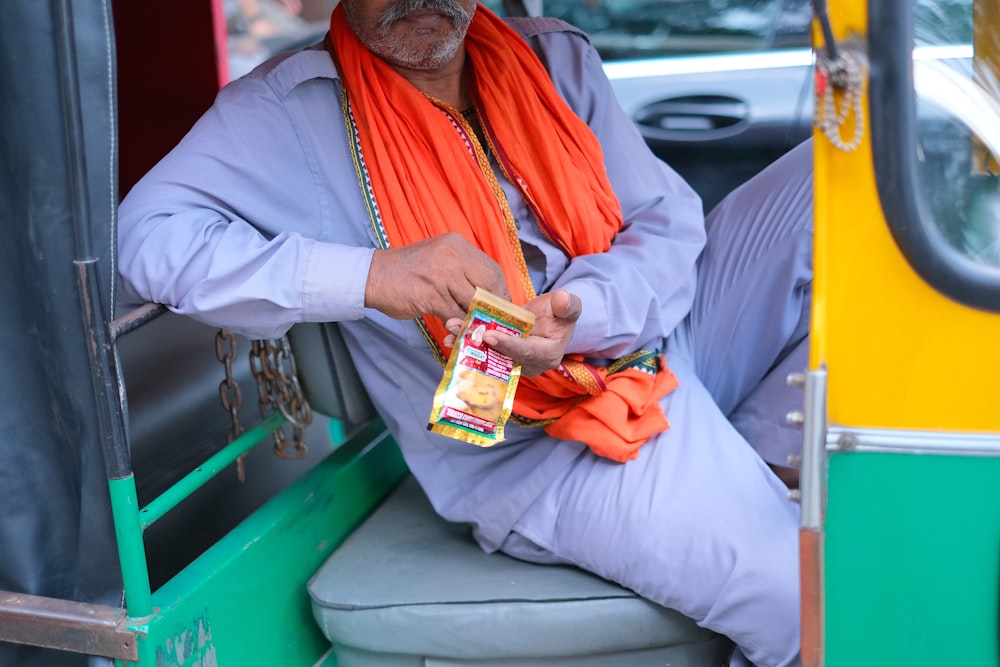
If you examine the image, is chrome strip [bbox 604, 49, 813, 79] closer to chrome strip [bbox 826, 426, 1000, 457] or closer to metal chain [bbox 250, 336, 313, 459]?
metal chain [bbox 250, 336, 313, 459]

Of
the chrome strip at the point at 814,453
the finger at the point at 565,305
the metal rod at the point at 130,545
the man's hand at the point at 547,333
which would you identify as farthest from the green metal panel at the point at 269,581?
the chrome strip at the point at 814,453

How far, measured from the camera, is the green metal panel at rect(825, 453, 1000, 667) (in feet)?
3.45

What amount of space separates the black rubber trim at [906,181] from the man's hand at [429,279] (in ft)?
2.00

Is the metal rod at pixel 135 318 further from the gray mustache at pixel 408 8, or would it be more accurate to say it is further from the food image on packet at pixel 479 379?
the gray mustache at pixel 408 8

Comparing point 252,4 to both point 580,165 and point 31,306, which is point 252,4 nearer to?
point 580,165

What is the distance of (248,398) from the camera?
2.67m

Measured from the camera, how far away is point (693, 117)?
3.66 metres

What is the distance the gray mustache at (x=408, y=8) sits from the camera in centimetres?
173

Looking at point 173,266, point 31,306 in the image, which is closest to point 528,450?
point 173,266

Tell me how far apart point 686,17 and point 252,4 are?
5.83 ft

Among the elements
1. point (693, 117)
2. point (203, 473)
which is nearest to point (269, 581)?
point (203, 473)

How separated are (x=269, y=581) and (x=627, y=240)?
85 centimetres

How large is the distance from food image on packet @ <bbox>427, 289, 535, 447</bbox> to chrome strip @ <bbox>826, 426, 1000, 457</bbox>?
0.50 metres

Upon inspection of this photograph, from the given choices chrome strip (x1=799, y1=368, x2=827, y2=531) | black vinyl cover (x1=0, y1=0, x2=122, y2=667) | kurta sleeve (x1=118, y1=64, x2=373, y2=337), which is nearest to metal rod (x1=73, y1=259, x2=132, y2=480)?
black vinyl cover (x1=0, y1=0, x2=122, y2=667)
